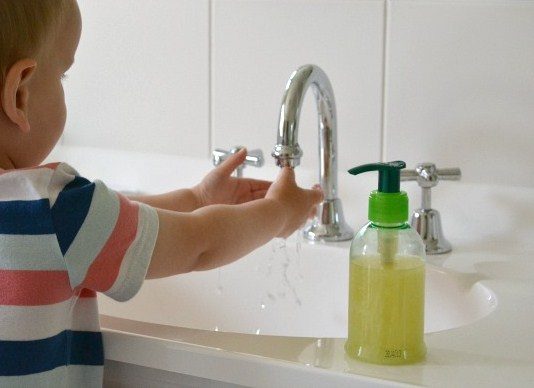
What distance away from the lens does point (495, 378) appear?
2.47 ft

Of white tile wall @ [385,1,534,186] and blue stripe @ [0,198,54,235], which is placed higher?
white tile wall @ [385,1,534,186]

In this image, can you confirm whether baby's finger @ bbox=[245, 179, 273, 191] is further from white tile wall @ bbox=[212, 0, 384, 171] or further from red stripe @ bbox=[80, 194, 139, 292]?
red stripe @ bbox=[80, 194, 139, 292]

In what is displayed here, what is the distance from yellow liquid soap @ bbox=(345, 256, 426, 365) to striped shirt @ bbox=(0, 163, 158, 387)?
0.19m

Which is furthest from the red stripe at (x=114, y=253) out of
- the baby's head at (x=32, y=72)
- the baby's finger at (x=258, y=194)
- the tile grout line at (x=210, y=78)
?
the tile grout line at (x=210, y=78)

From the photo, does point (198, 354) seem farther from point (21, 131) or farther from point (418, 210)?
point (418, 210)

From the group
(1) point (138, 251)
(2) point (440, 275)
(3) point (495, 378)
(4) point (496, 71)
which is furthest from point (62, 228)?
(4) point (496, 71)

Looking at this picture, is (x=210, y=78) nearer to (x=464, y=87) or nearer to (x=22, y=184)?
(x=464, y=87)

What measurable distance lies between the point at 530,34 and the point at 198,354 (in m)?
0.58

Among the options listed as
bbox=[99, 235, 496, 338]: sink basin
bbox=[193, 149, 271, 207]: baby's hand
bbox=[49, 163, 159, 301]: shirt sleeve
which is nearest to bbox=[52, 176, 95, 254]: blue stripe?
bbox=[49, 163, 159, 301]: shirt sleeve

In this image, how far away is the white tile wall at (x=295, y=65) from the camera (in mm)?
1235

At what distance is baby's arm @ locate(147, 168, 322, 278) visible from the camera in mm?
852

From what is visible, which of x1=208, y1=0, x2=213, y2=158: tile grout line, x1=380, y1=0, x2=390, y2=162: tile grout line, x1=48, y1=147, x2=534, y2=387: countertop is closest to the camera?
x1=48, y1=147, x2=534, y2=387: countertop

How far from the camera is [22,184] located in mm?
784

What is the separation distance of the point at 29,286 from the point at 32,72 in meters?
0.18
